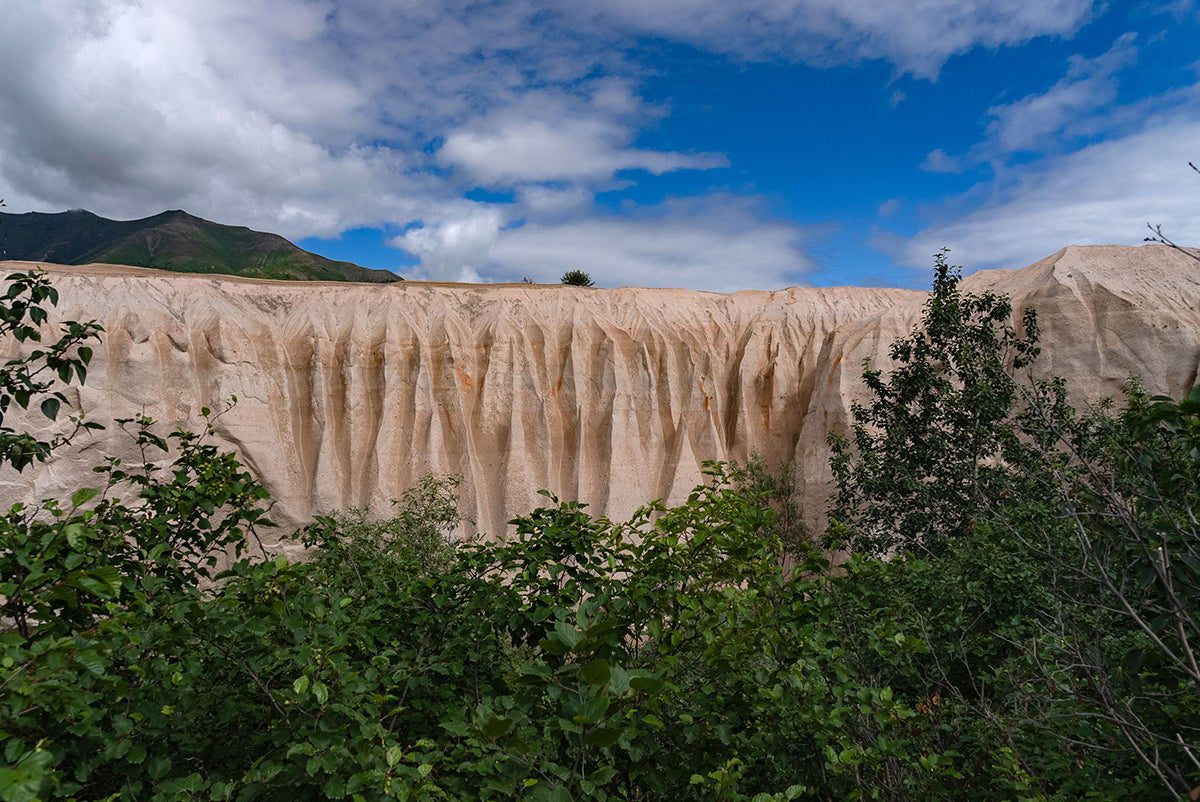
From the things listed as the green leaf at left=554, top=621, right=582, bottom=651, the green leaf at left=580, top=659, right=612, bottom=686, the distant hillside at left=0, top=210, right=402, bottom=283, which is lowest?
the green leaf at left=580, top=659, right=612, bottom=686

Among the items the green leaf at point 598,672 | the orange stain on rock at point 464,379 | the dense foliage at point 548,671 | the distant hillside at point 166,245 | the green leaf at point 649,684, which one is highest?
the distant hillside at point 166,245

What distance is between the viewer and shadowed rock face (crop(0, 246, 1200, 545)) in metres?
24.4

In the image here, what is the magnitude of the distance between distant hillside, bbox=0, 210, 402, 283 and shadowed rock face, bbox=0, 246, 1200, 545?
121019mm

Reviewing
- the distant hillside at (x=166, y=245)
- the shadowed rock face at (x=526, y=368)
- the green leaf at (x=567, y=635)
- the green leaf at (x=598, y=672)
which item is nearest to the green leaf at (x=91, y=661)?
the green leaf at (x=567, y=635)

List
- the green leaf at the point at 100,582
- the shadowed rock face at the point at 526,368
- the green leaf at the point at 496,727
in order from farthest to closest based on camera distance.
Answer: the shadowed rock face at the point at 526,368 < the green leaf at the point at 100,582 < the green leaf at the point at 496,727

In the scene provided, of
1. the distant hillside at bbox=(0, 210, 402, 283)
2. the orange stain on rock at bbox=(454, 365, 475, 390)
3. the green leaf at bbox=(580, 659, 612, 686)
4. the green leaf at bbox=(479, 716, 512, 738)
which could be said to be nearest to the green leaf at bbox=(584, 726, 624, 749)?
the green leaf at bbox=(580, 659, 612, 686)

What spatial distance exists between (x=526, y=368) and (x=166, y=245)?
16818cm

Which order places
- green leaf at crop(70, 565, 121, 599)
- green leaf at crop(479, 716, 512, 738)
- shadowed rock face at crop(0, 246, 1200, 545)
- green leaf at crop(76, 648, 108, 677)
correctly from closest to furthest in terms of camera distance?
green leaf at crop(479, 716, 512, 738) → green leaf at crop(76, 648, 108, 677) → green leaf at crop(70, 565, 121, 599) → shadowed rock face at crop(0, 246, 1200, 545)

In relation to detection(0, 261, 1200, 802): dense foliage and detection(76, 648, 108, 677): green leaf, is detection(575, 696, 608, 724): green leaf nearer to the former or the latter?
detection(0, 261, 1200, 802): dense foliage

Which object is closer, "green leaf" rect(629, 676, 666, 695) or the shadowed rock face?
"green leaf" rect(629, 676, 666, 695)

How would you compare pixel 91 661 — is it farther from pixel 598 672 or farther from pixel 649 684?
pixel 649 684

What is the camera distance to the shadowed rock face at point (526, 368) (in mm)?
24359

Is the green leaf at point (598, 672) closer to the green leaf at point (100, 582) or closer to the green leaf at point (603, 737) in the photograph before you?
the green leaf at point (603, 737)

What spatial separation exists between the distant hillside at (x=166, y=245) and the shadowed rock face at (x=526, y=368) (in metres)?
121
